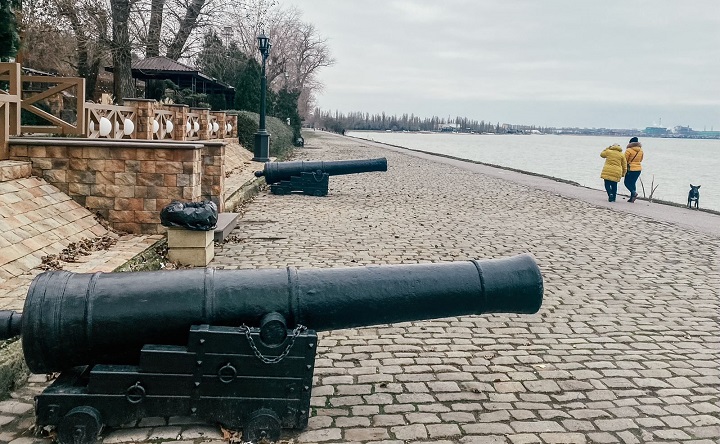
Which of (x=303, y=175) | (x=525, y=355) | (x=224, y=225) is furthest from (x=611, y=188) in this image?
(x=525, y=355)

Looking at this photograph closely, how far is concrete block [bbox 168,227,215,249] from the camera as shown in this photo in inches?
282

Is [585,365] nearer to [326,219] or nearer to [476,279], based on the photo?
[476,279]

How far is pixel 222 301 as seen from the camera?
3.43 meters

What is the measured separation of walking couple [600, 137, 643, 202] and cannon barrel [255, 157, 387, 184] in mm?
5756

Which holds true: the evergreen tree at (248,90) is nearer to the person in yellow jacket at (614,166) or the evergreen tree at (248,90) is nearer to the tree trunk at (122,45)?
the tree trunk at (122,45)

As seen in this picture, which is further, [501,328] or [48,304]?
[501,328]

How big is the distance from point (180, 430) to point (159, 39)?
24110mm

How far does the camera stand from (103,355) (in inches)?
133

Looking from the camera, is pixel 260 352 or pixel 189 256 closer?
pixel 260 352

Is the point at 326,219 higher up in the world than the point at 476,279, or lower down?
lower down

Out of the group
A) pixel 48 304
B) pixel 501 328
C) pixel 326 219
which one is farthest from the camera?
pixel 326 219

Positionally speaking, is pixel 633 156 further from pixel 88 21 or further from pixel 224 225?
pixel 88 21

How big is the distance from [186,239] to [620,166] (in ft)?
41.6

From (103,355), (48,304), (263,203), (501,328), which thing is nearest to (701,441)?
(501,328)
